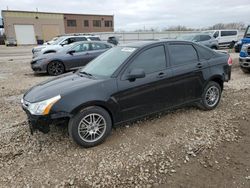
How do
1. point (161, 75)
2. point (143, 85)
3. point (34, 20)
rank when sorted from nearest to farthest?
point (143, 85)
point (161, 75)
point (34, 20)

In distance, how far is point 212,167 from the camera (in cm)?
299

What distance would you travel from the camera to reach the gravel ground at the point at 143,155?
9.14ft

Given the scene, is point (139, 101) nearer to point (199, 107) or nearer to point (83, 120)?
point (83, 120)

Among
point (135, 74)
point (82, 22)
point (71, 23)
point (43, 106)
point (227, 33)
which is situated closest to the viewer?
point (43, 106)

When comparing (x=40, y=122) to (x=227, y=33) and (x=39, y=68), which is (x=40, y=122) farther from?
(x=227, y=33)

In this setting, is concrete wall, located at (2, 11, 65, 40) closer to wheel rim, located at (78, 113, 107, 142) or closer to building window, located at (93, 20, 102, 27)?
building window, located at (93, 20, 102, 27)

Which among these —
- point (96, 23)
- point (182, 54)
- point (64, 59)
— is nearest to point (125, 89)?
point (182, 54)

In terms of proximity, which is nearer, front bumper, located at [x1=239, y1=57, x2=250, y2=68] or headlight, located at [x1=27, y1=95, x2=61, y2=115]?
headlight, located at [x1=27, y1=95, x2=61, y2=115]

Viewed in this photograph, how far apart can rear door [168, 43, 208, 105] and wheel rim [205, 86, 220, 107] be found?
0.30 metres

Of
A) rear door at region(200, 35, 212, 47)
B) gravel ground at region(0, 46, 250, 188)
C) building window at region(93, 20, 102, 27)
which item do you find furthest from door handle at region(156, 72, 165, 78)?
building window at region(93, 20, 102, 27)

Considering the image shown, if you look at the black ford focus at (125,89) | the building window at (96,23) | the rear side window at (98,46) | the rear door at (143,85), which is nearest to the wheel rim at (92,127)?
the black ford focus at (125,89)

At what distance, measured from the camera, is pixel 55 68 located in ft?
30.9

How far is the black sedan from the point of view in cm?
927

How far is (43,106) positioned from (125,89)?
1305 millimetres
